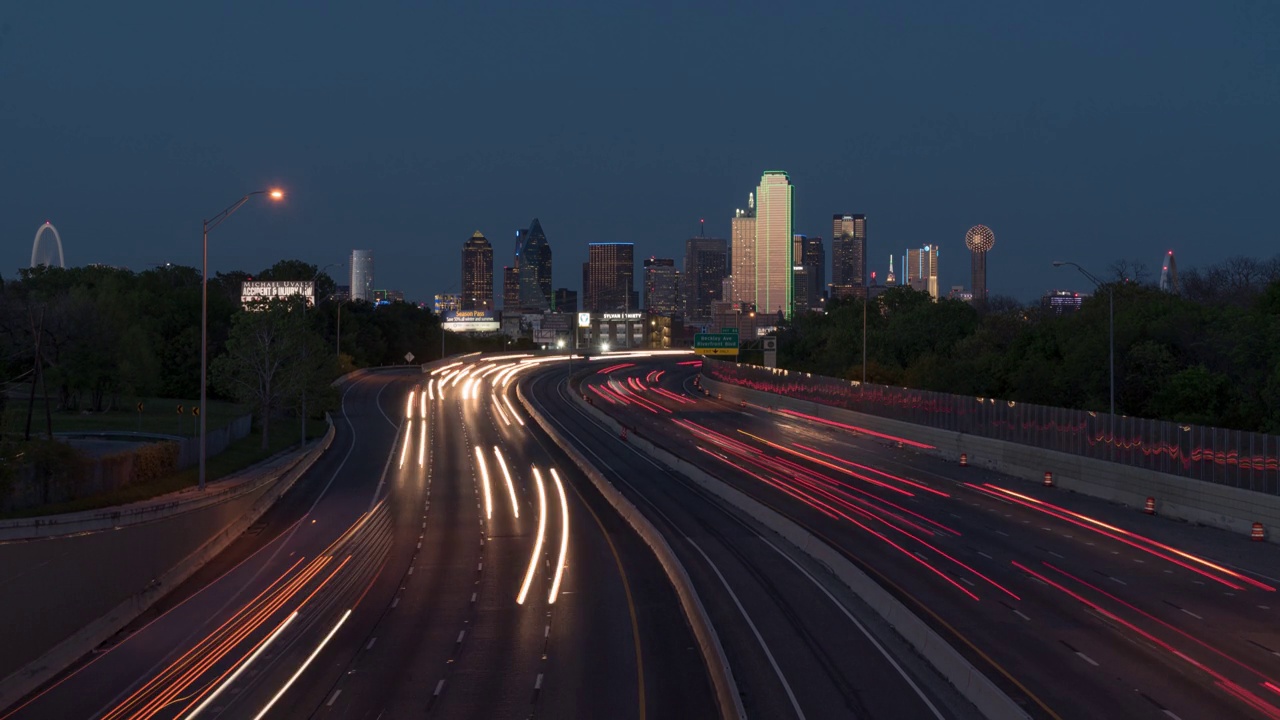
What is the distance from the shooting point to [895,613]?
22844mm

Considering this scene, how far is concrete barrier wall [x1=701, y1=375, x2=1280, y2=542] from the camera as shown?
3338 cm

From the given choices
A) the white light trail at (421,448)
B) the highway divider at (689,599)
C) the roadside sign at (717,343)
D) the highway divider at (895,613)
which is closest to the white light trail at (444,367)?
the roadside sign at (717,343)

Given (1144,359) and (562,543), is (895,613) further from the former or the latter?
(1144,359)

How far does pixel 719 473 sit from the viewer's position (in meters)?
50.9

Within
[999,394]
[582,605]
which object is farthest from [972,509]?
[999,394]

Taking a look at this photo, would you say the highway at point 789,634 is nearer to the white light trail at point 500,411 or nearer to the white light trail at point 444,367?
the white light trail at point 500,411

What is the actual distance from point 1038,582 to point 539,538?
1597cm

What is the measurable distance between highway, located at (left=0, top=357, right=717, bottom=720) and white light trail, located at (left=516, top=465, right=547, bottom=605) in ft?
0.41

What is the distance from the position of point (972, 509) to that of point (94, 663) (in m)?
28.8

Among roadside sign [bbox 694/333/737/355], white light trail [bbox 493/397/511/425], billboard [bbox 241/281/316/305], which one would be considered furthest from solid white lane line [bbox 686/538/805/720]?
billboard [bbox 241/281/316/305]

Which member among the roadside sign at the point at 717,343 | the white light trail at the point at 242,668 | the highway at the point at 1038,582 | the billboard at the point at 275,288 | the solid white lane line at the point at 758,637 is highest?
the billboard at the point at 275,288

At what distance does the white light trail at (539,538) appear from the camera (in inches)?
1093

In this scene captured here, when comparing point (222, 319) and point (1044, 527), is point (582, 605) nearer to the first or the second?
point (1044, 527)

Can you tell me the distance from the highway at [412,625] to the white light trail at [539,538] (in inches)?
4.9
